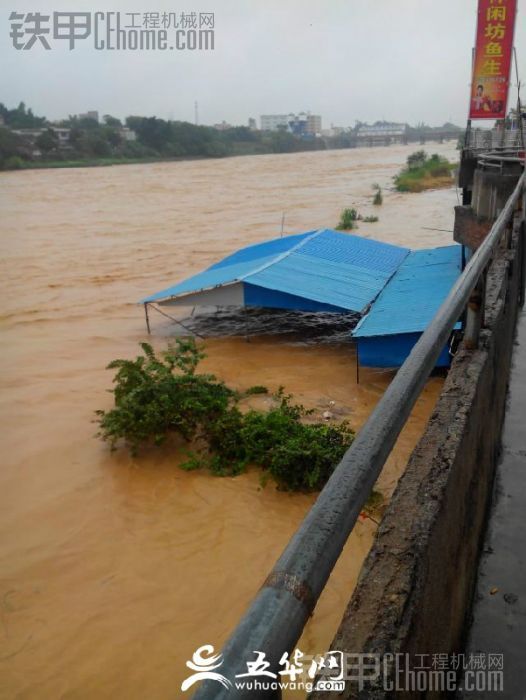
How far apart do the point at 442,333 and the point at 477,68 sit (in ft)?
43.0

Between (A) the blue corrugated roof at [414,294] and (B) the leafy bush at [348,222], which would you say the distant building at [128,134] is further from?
(A) the blue corrugated roof at [414,294]

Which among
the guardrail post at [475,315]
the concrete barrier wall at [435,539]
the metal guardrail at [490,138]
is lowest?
the concrete barrier wall at [435,539]

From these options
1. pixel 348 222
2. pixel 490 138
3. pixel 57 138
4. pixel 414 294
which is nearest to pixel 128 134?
pixel 57 138

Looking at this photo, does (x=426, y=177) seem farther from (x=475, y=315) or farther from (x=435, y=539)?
(x=435, y=539)

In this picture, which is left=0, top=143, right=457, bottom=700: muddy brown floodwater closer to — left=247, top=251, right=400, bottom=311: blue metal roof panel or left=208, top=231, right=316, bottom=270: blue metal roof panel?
left=247, top=251, right=400, bottom=311: blue metal roof panel

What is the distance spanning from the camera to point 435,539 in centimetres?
167

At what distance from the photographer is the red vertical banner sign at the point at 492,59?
40.0ft

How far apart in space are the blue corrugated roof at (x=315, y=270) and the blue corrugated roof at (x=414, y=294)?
0.69 ft

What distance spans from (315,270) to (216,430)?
4.03 meters

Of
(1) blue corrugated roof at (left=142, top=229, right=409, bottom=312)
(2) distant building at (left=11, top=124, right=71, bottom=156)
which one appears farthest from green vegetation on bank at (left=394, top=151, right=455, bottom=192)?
(2) distant building at (left=11, top=124, right=71, bottom=156)

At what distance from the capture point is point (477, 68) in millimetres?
12781

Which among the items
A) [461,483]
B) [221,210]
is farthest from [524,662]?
[221,210]

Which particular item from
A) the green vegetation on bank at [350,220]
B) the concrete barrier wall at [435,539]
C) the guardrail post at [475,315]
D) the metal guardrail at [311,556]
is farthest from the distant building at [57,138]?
the metal guardrail at [311,556]

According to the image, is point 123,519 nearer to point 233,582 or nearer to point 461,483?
point 233,582
